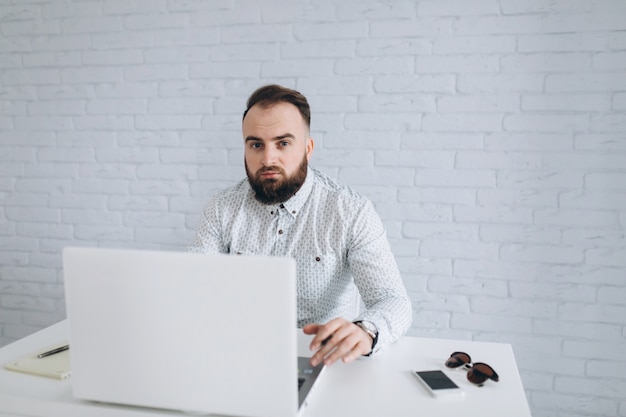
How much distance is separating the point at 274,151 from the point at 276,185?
0.11 metres

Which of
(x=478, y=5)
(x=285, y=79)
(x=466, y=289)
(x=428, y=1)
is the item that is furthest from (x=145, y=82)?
(x=466, y=289)

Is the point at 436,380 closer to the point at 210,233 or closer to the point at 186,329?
the point at 186,329

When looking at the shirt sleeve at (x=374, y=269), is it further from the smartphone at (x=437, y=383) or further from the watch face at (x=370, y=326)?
the smartphone at (x=437, y=383)

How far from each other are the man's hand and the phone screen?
0.14 m

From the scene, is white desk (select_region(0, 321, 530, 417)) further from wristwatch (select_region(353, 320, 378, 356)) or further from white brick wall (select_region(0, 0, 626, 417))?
white brick wall (select_region(0, 0, 626, 417))

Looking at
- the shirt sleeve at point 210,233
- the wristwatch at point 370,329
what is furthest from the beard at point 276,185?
the wristwatch at point 370,329

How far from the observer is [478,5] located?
202cm

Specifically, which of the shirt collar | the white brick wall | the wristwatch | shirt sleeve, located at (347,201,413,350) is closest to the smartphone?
the wristwatch

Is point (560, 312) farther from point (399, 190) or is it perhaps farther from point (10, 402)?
point (10, 402)

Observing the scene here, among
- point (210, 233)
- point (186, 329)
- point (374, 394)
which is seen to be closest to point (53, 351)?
point (186, 329)

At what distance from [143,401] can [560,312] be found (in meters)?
1.76

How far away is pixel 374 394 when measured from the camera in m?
0.98

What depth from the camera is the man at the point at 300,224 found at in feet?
5.18

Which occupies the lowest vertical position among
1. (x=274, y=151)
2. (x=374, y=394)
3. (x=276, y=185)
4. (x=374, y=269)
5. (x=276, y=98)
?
(x=374, y=394)
